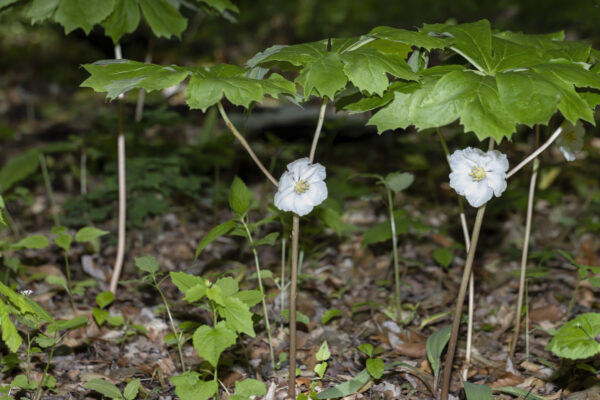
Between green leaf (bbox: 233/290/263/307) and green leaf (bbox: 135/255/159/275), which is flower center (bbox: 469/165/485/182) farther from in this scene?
green leaf (bbox: 135/255/159/275)

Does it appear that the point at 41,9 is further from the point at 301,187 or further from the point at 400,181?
the point at 400,181

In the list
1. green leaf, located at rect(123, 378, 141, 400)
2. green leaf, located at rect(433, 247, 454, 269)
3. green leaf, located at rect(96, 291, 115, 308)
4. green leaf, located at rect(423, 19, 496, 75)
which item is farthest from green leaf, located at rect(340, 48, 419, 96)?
green leaf, located at rect(96, 291, 115, 308)

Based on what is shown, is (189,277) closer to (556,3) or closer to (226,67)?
(226,67)

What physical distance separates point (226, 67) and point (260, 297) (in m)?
0.74

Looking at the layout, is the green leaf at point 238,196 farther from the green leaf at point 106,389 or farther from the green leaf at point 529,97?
the green leaf at point 529,97

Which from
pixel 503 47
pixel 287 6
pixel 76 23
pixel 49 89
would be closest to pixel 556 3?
pixel 287 6

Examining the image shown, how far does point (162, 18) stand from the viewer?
7.82 feet

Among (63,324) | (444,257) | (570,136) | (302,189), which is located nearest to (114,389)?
(63,324)

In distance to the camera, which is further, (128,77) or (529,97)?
(128,77)

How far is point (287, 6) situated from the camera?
26.1 ft

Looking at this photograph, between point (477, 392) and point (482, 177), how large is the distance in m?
0.72

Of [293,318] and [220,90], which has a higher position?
[220,90]

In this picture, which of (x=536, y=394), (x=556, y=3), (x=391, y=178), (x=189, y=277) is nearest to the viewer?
(x=189, y=277)

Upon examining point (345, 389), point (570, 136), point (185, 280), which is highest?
point (570, 136)
